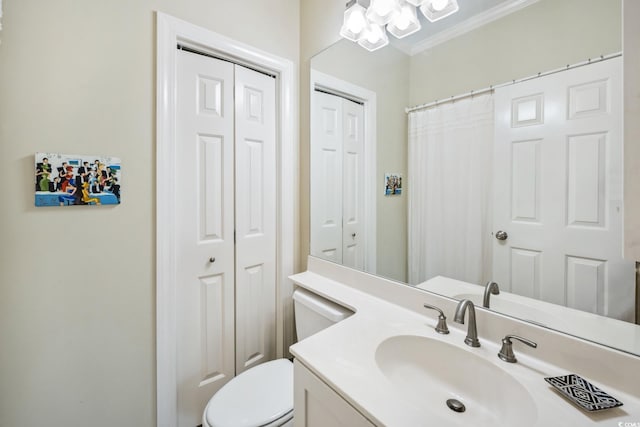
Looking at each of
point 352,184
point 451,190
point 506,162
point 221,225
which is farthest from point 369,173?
point 221,225

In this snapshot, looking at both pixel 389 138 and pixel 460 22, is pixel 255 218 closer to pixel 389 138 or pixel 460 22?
pixel 389 138

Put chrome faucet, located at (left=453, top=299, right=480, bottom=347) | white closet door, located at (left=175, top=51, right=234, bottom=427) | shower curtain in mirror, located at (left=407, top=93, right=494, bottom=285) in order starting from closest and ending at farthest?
1. chrome faucet, located at (left=453, top=299, right=480, bottom=347)
2. shower curtain in mirror, located at (left=407, top=93, right=494, bottom=285)
3. white closet door, located at (left=175, top=51, right=234, bottom=427)

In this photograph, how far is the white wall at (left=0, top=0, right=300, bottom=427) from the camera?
90 cm

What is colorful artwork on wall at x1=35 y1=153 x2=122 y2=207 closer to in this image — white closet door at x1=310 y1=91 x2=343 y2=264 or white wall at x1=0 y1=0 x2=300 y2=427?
white wall at x1=0 y1=0 x2=300 y2=427

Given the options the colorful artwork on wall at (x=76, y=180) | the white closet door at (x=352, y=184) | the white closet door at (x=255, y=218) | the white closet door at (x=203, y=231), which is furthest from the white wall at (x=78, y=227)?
the white closet door at (x=352, y=184)

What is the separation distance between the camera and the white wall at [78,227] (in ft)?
2.94

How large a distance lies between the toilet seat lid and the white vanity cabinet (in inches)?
9.8

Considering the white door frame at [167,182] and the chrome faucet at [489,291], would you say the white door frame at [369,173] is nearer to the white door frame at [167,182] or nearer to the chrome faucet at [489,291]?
the chrome faucet at [489,291]

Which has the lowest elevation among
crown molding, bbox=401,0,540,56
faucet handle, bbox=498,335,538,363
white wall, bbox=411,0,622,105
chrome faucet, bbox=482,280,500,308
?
faucet handle, bbox=498,335,538,363

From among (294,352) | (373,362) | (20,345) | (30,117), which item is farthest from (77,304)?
(373,362)

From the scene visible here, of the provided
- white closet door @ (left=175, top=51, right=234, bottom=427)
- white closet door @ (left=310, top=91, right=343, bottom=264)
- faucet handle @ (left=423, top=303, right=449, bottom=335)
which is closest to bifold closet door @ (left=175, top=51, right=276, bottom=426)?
white closet door @ (left=175, top=51, right=234, bottom=427)

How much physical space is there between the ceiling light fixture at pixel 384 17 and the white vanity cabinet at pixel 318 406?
1.34 meters

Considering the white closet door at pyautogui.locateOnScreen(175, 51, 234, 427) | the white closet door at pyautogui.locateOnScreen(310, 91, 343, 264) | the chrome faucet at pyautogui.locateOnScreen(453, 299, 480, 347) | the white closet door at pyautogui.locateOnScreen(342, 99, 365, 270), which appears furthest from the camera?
the white closet door at pyautogui.locateOnScreen(310, 91, 343, 264)

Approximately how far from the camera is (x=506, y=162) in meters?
0.83
